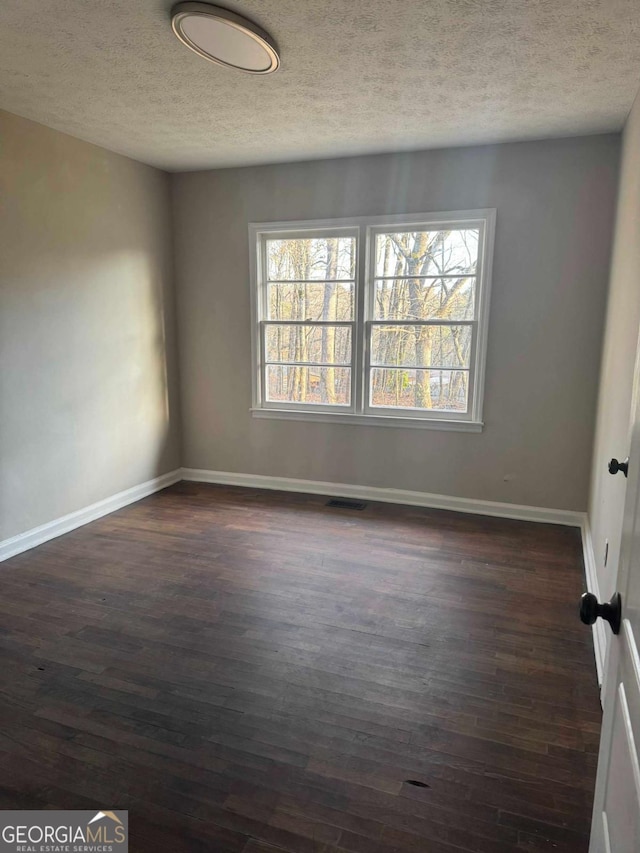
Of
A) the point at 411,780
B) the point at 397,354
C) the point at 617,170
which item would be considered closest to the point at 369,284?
the point at 397,354

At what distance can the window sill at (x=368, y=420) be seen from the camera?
4.09 m

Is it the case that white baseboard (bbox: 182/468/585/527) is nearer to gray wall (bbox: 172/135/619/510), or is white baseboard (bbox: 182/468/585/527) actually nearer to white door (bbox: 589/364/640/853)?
gray wall (bbox: 172/135/619/510)

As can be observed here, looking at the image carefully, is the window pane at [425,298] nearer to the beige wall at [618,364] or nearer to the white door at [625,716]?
the beige wall at [618,364]

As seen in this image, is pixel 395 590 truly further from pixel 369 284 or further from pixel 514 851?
pixel 369 284

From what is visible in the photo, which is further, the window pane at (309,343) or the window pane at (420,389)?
the window pane at (309,343)

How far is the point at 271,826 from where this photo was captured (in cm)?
153

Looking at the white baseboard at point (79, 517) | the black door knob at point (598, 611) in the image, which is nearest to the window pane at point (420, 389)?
the white baseboard at point (79, 517)

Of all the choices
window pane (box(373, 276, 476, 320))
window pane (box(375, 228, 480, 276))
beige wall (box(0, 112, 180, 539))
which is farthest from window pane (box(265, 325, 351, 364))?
beige wall (box(0, 112, 180, 539))

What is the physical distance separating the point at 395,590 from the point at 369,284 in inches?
95.9

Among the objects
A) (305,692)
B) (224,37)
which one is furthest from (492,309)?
(305,692)

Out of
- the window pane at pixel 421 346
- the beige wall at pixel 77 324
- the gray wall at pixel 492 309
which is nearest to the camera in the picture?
the beige wall at pixel 77 324

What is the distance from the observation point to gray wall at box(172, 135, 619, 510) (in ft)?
11.9

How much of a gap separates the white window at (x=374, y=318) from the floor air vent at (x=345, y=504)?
0.69 m

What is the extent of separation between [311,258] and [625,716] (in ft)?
13.2
